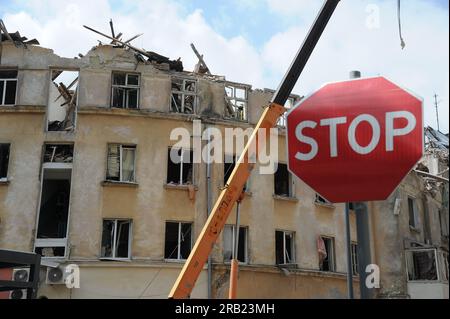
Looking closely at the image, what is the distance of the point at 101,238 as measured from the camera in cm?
1964

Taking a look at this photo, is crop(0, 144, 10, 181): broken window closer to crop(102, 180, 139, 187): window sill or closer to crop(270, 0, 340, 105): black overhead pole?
crop(102, 180, 139, 187): window sill

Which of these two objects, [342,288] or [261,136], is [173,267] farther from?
[261,136]

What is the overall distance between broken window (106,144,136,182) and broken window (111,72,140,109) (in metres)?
1.87

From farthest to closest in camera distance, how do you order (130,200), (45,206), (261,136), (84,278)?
1. (45,206)
2. (130,200)
3. (84,278)
4. (261,136)

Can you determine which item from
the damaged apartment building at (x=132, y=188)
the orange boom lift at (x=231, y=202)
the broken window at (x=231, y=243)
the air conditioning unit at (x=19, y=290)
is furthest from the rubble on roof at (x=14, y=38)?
the orange boom lift at (x=231, y=202)

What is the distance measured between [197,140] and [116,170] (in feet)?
10.9

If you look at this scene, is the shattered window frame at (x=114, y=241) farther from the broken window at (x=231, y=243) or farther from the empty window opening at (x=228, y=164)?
the empty window opening at (x=228, y=164)

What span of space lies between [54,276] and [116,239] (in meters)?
2.48

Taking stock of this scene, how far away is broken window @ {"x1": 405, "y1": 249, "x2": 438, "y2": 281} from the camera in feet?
86.4

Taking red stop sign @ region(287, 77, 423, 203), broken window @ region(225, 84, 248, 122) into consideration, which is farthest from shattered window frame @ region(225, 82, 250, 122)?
red stop sign @ region(287, 77, 423, 203)

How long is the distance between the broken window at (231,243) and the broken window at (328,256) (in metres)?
3.75

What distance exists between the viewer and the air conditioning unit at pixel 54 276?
18.5 meters

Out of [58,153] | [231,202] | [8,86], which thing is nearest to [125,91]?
[58,153]

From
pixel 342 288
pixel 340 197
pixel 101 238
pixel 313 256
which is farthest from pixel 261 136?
pixel 342 288
